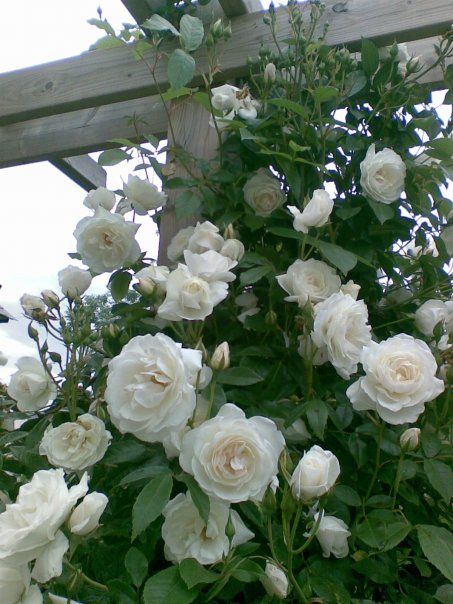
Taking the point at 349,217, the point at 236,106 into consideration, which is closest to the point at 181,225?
the point at 236,106

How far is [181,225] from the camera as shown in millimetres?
1505

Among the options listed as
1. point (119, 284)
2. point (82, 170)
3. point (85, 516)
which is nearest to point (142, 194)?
point (119, 284)

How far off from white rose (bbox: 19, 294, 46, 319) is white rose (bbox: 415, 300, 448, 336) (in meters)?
0.67

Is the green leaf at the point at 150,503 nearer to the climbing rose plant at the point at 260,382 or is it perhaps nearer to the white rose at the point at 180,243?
the climbing rose plant at the point at 260,382

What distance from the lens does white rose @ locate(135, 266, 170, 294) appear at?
3.08 ft

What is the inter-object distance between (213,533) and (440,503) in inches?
17.4

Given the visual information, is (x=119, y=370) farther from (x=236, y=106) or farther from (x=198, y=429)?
(x=236, y=106)

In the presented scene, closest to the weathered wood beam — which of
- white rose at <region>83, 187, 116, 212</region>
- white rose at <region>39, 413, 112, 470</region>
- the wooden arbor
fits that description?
the wooden arbor

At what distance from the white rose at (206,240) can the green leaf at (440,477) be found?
0.47 meters

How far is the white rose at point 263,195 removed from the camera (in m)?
1.27

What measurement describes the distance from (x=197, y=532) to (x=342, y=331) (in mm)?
336

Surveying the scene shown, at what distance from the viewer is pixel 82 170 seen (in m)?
2.68

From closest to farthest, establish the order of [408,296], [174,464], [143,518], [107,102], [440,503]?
[143,518] → [174,464] → [440,503] → [408,296] → [107,102]

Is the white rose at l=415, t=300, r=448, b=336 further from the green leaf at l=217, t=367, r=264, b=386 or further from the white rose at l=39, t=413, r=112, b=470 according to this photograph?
the white rose at l=39, t=413, r=112, b=470
